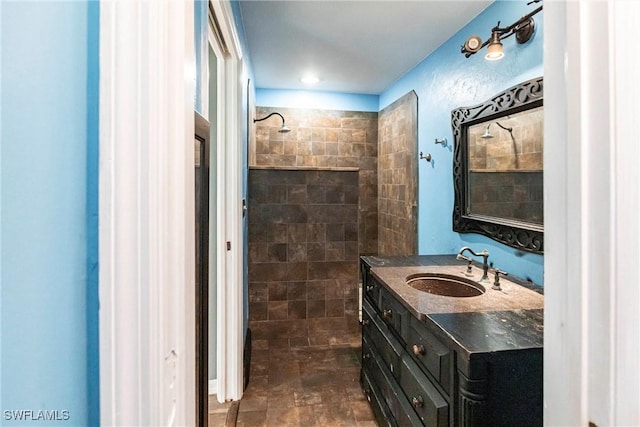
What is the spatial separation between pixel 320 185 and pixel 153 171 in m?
Result: 2.31

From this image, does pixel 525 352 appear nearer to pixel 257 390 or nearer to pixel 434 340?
pixel 434 340

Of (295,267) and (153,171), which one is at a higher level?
(153,171)

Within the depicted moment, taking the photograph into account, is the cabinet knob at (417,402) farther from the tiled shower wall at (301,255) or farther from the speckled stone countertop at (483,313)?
the tiled shower wall at (301,255)

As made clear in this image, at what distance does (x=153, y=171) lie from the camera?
1.49ft

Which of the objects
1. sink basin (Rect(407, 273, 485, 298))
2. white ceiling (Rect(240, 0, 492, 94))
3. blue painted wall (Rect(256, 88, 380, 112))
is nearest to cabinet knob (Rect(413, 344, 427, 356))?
sink basin (Rect(407, 273, 485, 298))

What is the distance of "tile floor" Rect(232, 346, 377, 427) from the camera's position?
6.34ft

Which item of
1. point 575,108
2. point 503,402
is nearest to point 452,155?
point 503,402

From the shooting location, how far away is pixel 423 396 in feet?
4.13

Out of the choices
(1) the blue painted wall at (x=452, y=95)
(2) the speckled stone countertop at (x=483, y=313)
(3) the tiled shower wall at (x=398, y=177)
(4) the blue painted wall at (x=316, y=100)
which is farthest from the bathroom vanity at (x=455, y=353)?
(4) the blue painted wall at (x=316, y=100)

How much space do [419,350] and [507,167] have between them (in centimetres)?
109

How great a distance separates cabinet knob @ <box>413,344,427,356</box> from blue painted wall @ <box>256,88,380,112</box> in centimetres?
298

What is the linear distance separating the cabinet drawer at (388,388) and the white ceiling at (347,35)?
2023mm

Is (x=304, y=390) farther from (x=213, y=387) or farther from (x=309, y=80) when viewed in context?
(x=309, y=80)

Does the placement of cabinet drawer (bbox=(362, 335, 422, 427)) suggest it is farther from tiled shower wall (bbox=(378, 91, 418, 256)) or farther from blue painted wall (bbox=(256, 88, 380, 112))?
blue painted wall (bbox=(256, 88, 380, 112))
